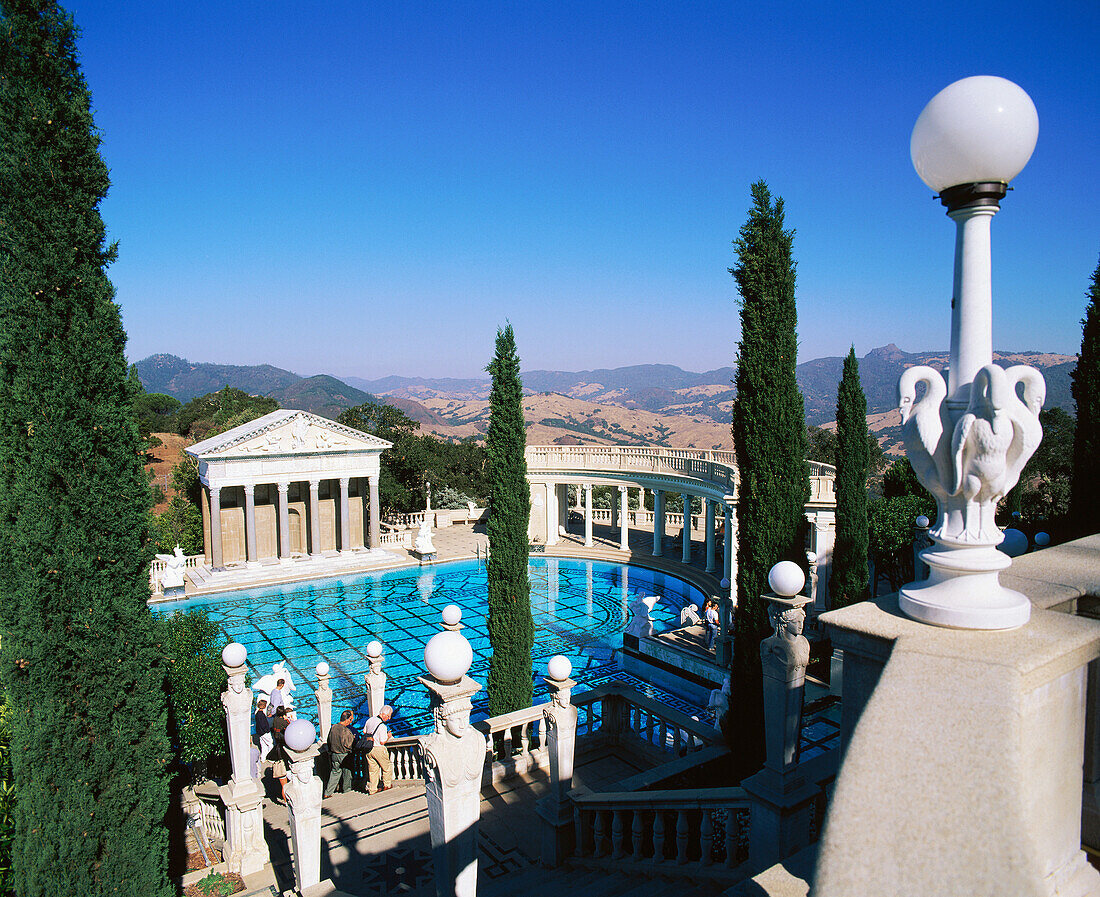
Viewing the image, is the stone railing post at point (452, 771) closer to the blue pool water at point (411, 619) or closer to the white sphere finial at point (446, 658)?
the white sphere finial at point (446, 658)

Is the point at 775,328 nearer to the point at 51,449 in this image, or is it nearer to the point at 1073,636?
the point at 1073,636

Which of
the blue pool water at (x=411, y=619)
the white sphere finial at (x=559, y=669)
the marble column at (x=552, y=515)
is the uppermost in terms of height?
the white sphere finial at (x=559, y=669)

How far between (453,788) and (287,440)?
29.5 meters

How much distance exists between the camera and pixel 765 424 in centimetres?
1046

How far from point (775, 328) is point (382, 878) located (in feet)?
30.4

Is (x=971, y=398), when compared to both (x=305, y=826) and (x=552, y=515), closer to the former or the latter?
(x=305, y=826)

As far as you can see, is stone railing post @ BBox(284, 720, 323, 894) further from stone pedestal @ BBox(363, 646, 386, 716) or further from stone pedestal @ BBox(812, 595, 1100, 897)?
stone pedestal @ BBox(812, 595, 1100, 897)

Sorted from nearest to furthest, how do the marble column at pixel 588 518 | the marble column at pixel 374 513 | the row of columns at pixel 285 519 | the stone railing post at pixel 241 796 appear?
1. the stone railing post at pixel 241 796
2. the row of columns at pixel 285 519
3. the marble column at pixel 588 518
4. the marble column at pixel 374 513

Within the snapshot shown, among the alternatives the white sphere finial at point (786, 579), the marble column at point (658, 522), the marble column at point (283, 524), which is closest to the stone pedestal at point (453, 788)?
the white sphere finial at point (786, 579)

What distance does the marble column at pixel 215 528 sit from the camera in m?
29.1

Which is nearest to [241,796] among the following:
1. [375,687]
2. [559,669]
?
[375,687]

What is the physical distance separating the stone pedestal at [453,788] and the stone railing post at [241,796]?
16.8ft

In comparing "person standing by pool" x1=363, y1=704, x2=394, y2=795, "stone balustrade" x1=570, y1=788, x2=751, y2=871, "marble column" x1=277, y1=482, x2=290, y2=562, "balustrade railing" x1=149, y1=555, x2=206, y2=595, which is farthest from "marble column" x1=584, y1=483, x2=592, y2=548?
"stone balustrade" x1=570, y1=788, x2=751, y2=871

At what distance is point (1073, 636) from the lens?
9.68 feet
